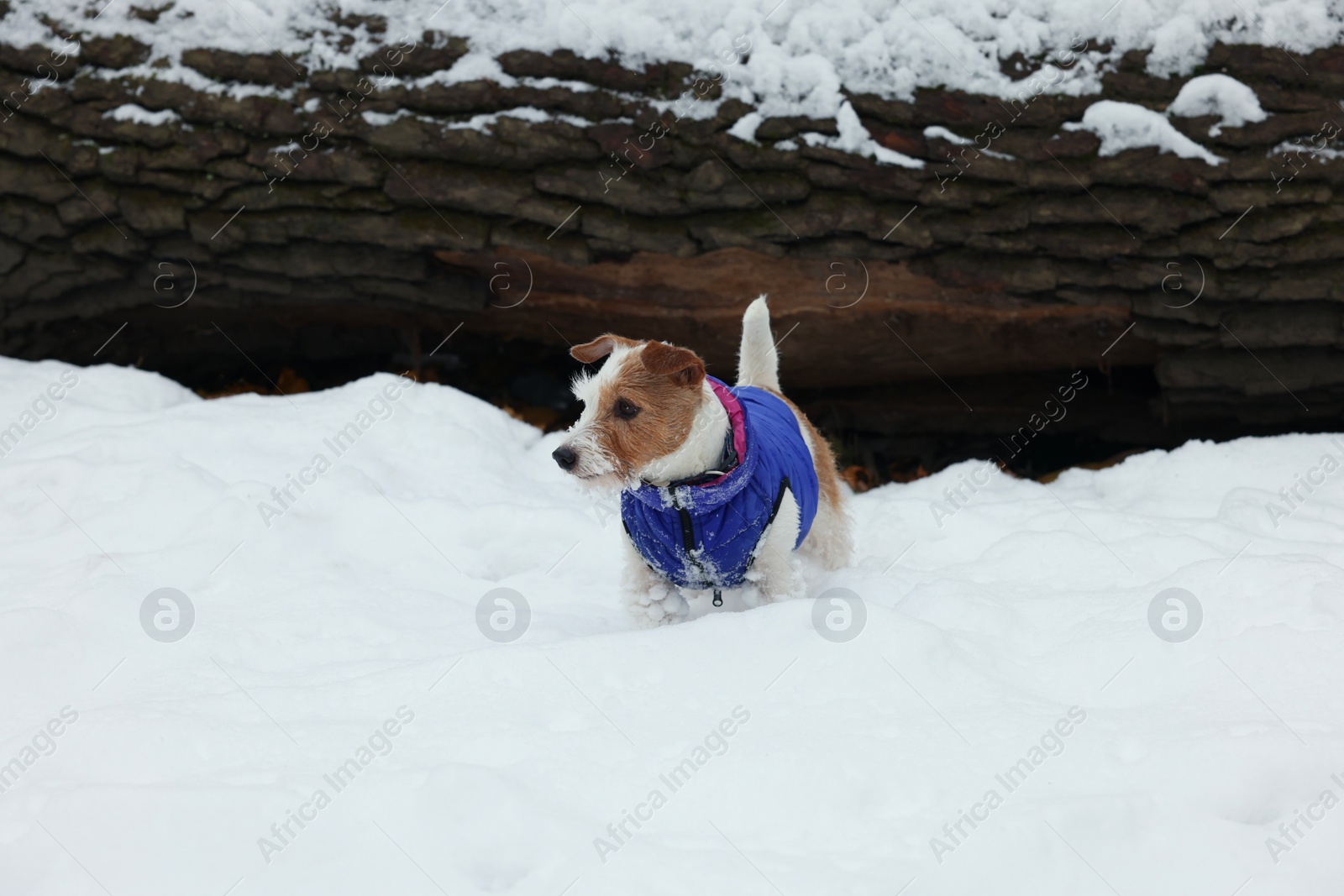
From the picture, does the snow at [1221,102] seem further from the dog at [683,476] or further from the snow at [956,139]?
the dog at [683,476]

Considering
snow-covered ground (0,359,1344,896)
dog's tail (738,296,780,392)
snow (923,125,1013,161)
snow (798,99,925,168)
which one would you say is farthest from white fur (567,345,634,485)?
snow (923,125,1013,161)

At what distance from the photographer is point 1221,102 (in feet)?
14.6

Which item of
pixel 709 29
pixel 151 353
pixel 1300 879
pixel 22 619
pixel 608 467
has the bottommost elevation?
pixel 151 353

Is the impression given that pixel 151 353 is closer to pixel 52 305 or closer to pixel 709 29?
pixel 52 305

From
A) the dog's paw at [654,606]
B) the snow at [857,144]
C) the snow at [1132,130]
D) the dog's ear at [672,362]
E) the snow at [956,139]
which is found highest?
the snow at [1132,130]

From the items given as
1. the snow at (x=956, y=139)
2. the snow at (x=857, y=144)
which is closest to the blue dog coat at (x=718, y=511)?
the snow at (x=857, y=144)

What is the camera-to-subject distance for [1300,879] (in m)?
1.99

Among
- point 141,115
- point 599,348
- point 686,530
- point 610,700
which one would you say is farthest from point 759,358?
point 141,115

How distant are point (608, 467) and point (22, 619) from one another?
1.89 m

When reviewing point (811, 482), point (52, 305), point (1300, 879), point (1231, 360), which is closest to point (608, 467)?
point (811, 482)

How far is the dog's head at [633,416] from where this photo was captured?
3154mm

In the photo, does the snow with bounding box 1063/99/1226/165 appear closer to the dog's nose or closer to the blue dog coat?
the blue dog coat

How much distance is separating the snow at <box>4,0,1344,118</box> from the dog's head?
1.98m

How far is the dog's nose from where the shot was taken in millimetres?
3127
